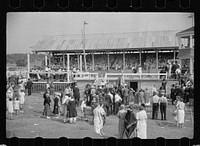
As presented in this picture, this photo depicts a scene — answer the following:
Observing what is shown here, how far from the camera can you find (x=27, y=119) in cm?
796

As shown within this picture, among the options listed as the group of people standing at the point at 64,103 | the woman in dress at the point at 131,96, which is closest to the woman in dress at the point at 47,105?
the group of people standing at the point at 64,103

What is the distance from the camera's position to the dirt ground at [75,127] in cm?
747

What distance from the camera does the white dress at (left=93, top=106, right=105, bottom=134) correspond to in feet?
25.4

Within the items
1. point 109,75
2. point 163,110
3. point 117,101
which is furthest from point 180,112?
point 109,75

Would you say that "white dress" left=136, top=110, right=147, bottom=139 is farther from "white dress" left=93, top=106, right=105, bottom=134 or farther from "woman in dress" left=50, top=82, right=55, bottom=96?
"woman in dress" left=50, top=82, right=55, bottom=96

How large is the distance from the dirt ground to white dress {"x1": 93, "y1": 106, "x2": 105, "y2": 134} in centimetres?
14

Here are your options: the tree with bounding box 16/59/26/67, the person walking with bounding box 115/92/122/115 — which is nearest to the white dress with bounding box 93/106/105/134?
the person walking with bounding box 115/92/122/115

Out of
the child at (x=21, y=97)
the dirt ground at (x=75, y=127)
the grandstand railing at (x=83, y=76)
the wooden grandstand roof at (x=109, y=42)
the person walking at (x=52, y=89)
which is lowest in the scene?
the dirt ground at (x=75, y=127)

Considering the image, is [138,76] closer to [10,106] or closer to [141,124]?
[141,124]

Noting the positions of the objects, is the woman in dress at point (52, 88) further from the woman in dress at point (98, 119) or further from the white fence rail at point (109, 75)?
the woman in dress at point (98, 119)

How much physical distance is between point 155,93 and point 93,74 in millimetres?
2784
